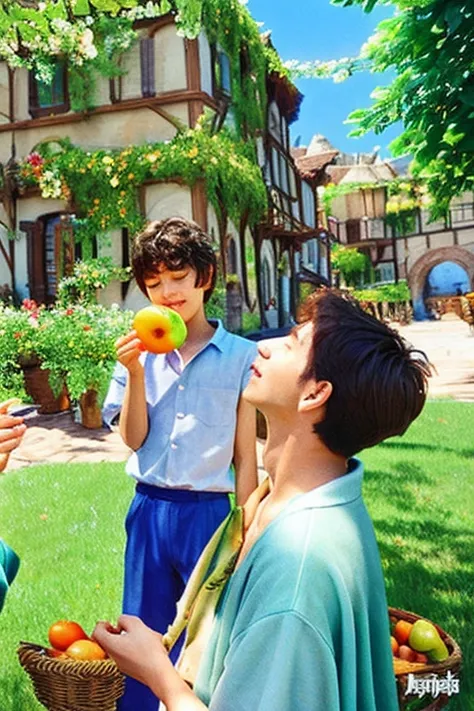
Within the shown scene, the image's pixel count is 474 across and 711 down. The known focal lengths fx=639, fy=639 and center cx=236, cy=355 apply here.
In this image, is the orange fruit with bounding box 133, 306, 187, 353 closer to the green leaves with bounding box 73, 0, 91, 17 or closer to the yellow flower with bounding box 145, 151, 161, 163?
the green leaves with bounding box 73, 0, 91, 17

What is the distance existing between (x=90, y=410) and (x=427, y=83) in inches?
255

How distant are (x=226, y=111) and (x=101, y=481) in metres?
10.6

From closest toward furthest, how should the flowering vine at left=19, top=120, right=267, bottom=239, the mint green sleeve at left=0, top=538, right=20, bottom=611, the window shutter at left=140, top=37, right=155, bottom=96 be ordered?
the mint green sleeve at left=0, top=538, right=20, bottom=611 < the flowering vine at left=19, top=120, right=267, bottom=239 < the window shutter at left=140, top=37, right=155, bottom=96

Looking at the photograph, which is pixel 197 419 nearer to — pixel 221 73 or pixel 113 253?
pixel 113 253

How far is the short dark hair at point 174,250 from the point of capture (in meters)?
2.16

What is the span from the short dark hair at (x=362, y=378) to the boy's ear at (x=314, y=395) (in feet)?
0.03

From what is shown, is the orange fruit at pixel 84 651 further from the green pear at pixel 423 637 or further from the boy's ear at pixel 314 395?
the boy's ear at pixel 314 395

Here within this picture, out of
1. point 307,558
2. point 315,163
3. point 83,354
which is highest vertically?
point 315,163

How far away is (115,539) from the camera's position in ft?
15.5

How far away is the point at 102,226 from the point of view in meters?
13.5

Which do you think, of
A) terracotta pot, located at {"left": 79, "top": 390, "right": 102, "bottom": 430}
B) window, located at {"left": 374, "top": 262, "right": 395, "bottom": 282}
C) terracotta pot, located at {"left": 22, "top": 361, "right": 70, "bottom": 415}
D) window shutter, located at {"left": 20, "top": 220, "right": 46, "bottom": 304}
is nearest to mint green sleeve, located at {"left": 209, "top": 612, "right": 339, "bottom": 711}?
terracotta pot, located at {"left": 79, "top": 390, "right": 102, "bottom": 430}

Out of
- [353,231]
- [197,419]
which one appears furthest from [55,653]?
[353,231]

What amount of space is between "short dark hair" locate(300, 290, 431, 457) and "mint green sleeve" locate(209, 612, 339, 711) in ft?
1.23

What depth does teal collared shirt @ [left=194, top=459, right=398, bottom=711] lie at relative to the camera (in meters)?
1.00
